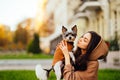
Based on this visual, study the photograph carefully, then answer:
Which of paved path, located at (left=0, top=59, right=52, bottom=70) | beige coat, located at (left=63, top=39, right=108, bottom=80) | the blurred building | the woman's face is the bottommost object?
paved path, located at (left=0, top=59, right=52, bottom=70)

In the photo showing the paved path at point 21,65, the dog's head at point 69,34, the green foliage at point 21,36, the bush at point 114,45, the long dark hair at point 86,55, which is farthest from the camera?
the green foliage at point 21,36

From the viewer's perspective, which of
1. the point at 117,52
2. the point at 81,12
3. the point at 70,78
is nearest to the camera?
the point at 70,78

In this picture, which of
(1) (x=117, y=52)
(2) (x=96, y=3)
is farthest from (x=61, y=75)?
(2) (x=96, y=3)

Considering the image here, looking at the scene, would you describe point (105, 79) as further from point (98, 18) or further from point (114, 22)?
point (98, 18)

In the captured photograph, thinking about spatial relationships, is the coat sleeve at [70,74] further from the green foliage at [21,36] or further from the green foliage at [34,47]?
the green foliage at [21,36]

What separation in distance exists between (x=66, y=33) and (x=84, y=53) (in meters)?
0.54

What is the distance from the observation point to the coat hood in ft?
14.3

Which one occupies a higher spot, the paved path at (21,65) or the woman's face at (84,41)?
the woman's face at (84,41)

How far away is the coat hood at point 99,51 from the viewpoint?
436cm

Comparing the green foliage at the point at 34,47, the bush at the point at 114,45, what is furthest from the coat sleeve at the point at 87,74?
the green foliage at the point at 34,47

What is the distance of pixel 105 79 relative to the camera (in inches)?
339

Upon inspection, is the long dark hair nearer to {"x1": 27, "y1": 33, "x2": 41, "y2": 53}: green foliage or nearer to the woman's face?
the woman's face

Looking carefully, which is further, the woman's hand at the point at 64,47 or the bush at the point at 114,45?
the bush at the point at 114,45

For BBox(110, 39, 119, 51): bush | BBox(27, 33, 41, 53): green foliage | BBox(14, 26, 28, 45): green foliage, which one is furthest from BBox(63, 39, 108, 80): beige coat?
BBox(14, 26, 28, 45): green foliage
